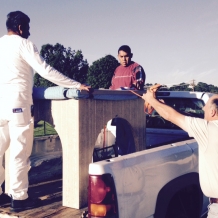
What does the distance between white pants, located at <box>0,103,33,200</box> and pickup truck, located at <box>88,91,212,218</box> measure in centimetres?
101

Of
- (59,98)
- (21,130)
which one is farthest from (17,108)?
(59,98)

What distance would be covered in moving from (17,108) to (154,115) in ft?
8.05

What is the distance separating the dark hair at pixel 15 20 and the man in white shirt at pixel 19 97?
0.13m

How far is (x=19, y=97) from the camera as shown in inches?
116

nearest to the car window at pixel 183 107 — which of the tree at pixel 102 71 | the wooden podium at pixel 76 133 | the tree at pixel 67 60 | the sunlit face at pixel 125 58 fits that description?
the sunlit face at pixel 125 58

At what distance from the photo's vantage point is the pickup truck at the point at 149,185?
7.02 feet

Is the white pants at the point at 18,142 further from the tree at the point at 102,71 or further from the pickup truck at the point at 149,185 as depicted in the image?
the tree at the point at 102,71

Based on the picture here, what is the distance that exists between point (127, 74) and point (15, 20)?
1895mm

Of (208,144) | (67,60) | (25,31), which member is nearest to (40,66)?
(25,31)

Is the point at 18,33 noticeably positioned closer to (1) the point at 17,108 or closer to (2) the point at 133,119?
(1) the point at 17,108

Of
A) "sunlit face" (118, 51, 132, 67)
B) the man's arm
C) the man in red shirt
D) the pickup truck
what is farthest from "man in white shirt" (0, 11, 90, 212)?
"sunlit face" (118, 51, 132, 67)

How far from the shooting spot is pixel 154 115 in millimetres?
4859

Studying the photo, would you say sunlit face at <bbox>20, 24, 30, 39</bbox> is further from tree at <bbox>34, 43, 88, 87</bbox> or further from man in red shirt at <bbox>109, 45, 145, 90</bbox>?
tree at <bbox>34, 43, 88, 87</bbox>

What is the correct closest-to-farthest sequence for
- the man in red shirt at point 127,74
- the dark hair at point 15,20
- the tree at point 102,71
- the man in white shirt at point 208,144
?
the man in white shirt at point 208,144 → the dark hair at point 15,20 → the man in red shirt at point 127,74 → the tree at point 102,71
